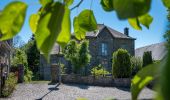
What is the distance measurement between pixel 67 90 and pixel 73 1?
20.1 m

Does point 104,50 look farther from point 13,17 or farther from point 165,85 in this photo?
point 165,85

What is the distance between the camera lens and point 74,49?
1185 inches

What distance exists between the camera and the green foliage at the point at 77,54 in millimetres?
29641

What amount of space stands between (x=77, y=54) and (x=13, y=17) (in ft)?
95.9

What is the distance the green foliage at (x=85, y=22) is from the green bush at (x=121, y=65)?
79.1 ft

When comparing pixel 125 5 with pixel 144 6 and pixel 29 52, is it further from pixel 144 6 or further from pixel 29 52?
pixel 29 52

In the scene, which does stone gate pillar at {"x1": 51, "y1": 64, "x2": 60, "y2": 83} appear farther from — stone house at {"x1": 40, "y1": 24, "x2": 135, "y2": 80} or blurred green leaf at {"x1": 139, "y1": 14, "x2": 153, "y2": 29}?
blurred green leaf at {"x1": 139, "y1": 14, "x2": 153, "y2": 29}

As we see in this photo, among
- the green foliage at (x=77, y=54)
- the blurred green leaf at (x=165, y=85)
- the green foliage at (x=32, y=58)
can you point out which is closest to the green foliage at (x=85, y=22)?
the blurred green leaf at (x=165, y=85)

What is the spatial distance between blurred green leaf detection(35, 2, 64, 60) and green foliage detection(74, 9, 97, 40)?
0.24m

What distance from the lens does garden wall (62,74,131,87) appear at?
24.2 meters

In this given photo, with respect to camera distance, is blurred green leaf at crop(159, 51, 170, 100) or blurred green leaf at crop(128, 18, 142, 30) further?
blurred green leaf at crop(128, 18, 142, 30)

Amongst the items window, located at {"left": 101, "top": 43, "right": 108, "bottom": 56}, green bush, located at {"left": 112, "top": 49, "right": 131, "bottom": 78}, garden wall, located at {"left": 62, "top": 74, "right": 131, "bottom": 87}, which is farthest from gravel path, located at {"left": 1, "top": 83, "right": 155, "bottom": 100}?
window, located at {"left": 101, "top": 43, "right": 108, "bottom": 56}

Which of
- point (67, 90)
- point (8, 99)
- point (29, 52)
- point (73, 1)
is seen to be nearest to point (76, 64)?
point (67, 90)

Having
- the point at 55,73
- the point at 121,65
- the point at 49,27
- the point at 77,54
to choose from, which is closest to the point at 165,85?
the point at 49,27
